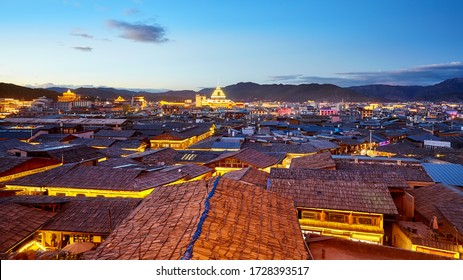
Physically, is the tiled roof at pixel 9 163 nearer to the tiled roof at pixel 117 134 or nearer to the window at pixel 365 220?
the window at pixel 365 220

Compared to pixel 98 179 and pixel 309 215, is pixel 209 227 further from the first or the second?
pixel 98 179

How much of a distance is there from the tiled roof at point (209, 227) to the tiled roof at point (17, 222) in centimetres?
556

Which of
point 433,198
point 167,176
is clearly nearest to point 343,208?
point 433,198

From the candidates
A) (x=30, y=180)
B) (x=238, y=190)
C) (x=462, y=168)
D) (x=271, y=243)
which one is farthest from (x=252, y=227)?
(x=462, y=168)

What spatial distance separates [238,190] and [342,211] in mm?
6039

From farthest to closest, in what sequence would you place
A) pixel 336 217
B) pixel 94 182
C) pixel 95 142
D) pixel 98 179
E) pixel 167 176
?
pixel 95 142, pixel 167 176, pixel 98 179, pixel 94 182, pixel 336 217

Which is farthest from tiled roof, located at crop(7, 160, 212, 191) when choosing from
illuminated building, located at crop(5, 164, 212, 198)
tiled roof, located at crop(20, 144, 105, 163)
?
tiled roof, located at crop(20, 144, 105, 163)

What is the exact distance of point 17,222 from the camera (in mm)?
13391

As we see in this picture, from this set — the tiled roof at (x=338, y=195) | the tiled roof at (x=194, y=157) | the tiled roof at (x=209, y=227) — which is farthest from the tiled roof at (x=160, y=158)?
the tiled roof at (x=209, y=227)

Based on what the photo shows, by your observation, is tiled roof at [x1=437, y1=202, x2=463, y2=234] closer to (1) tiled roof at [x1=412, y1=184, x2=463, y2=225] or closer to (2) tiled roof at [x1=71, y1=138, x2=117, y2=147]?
(1) tiled roof at [x1=412, y1=184, x2=463, y2=225]

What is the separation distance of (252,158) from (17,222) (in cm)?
1794

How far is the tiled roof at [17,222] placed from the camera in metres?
12.1

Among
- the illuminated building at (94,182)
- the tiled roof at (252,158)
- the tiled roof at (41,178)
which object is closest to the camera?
the illuminated building at (94,182)
